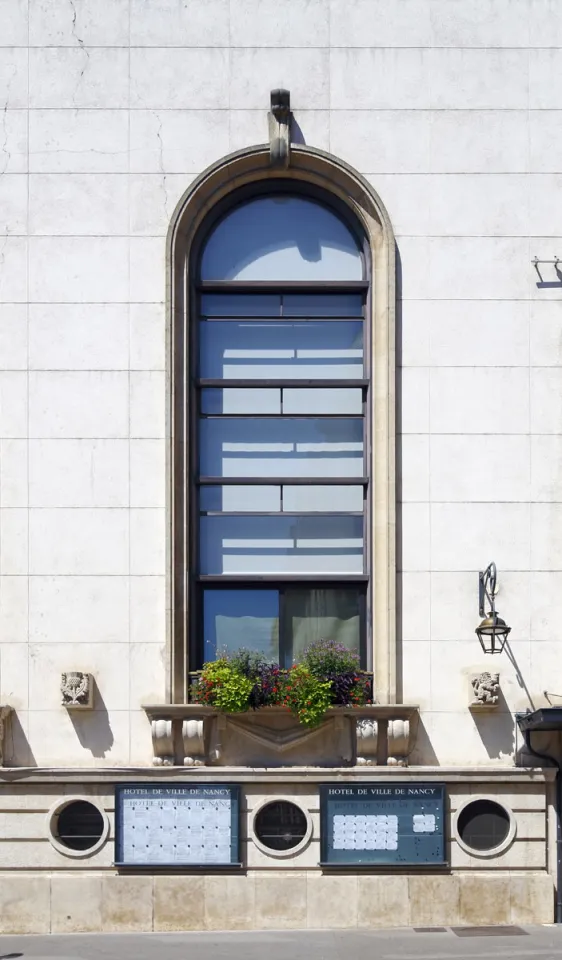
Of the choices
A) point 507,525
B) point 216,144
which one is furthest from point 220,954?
point 216,144

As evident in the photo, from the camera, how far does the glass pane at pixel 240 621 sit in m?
18.6

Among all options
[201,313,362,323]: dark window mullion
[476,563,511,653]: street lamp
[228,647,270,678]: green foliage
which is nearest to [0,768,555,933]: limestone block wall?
[228,647,270,678]: green foliage

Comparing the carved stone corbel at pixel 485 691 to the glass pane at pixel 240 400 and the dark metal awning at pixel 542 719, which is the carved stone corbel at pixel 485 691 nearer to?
the dark metal awning at pixel 542 719

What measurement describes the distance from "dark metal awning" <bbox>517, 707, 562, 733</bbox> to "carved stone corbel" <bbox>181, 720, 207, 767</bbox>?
4.65m

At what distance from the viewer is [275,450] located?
62.2 ft

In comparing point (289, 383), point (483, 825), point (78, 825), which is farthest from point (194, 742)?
point (289, 383)

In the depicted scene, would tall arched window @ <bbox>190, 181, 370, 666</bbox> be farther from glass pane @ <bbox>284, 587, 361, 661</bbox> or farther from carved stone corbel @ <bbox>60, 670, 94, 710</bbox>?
carved stone corbel @ <bbox>60, 670, 94, 710</bbox>

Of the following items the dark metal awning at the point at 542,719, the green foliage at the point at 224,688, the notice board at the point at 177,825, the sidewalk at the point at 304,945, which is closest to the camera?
the sidewalk at the point at 304,945

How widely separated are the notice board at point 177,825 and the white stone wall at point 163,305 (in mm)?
714

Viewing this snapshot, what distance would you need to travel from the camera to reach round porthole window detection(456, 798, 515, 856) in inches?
707

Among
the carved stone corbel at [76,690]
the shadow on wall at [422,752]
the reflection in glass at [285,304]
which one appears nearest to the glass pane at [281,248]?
the reflection in glass at [285,304]

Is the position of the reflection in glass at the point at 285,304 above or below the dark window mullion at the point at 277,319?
above

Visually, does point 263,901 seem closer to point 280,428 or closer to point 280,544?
point 280,544

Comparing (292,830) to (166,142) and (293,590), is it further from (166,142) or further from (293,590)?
(166,142)
